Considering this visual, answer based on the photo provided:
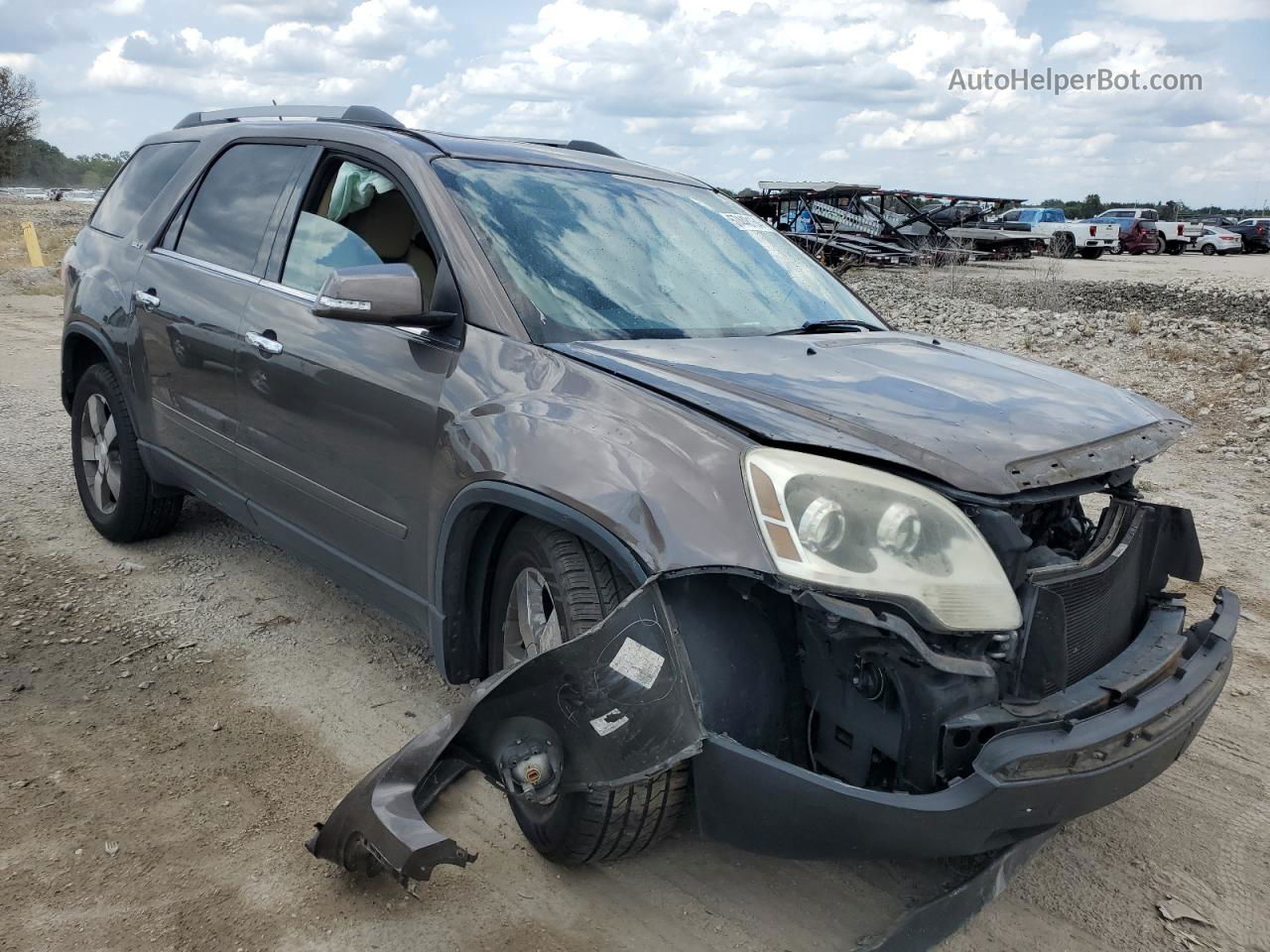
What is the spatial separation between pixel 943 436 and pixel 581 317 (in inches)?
43.0

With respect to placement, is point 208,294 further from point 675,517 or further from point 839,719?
point 839,719

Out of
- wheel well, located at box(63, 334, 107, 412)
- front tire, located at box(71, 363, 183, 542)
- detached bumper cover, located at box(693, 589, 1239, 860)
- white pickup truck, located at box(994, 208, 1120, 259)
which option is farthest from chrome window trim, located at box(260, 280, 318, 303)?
white pickup truck, located at box(994, 208, 1120, 259)

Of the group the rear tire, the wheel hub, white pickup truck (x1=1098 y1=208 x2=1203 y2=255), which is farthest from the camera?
white pickup truck (x1=1098 y1=208 x2=1203 y2=255)

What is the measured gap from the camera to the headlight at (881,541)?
79.2 inches

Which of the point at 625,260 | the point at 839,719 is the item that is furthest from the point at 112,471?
the point at 839,719

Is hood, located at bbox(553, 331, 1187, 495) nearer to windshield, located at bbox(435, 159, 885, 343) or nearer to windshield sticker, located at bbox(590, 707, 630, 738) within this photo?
windshield, located at bbox(435, 159, 885, 343)

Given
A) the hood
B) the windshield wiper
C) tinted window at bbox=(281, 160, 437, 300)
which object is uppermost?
tinted window at bbox=(281, 160, 437, 300)

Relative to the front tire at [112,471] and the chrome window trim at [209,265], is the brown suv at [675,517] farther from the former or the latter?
the front tire at [112,471]

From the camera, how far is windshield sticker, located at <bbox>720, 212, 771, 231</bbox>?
152 inches

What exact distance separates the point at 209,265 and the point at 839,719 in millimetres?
2998

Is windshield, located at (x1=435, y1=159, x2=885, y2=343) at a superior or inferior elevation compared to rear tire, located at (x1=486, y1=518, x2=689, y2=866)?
superior

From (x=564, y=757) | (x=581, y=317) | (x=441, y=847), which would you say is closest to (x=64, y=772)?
(x=441, y=847)

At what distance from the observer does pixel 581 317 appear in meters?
2.89

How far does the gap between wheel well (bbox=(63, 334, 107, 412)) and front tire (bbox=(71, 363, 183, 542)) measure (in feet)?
0.18
